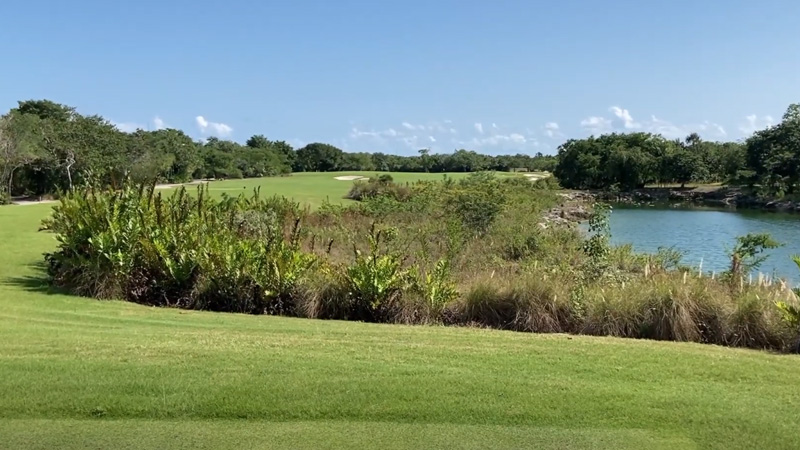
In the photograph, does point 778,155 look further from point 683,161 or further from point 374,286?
point 374,286

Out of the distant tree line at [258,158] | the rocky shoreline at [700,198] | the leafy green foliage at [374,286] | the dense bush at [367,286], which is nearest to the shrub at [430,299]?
the dense bush at [367,286]

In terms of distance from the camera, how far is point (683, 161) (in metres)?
82.8

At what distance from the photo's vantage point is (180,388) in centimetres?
508

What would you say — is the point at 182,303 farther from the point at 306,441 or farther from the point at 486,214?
the point at 486,214

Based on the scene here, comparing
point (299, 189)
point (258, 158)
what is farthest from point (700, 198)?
point (258, 158)

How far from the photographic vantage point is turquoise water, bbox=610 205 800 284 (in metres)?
25.5

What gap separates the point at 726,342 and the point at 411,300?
4.39 m

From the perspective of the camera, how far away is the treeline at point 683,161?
67750 mm

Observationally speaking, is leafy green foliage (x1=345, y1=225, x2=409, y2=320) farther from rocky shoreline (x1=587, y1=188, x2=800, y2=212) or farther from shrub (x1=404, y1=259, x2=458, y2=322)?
rocky shoreline (x1=587, y1=188, x2=800, y2=212)

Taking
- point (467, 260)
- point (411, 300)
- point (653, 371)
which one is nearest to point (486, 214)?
point (467, 260)

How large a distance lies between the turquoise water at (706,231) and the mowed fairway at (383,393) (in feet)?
51.0

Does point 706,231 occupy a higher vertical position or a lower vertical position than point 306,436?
lower

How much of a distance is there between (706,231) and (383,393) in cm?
4118

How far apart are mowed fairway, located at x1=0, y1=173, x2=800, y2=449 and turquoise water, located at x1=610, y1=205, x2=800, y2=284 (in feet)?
51.0
